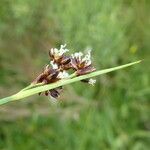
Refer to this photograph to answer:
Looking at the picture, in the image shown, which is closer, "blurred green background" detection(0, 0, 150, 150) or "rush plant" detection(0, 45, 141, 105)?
"rush plant" detection(0, 45, 141, 105)

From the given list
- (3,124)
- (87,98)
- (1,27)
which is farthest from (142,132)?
(1,27)

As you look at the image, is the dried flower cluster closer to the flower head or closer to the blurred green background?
the flower head

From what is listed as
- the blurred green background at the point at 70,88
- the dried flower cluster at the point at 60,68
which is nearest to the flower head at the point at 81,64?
the dried flower cluster at the point at 60,68

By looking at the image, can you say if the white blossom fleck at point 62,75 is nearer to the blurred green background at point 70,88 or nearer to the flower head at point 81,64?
the flower head at point 81,64

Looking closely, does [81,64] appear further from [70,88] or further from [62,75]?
[70,88]

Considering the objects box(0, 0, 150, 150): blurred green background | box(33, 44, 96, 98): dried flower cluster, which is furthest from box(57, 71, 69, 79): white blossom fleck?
box(0, 0, 150, 150): blurred green background

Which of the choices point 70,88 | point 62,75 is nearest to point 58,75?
point 62,75
